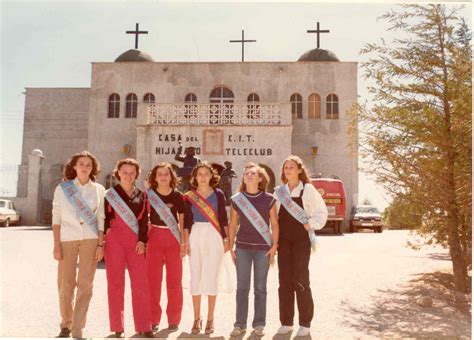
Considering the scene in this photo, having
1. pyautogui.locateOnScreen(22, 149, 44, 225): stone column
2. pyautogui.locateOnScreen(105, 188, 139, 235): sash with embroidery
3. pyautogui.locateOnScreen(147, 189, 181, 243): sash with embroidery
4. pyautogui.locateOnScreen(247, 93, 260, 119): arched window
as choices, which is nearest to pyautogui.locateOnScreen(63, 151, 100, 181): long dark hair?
pyautogui.locateOnScreen(105, 188, 139, 235): sash with embroidery

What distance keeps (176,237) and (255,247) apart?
0.91 m

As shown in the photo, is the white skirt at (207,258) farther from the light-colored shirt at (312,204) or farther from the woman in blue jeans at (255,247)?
the light-colored shirt at (312,204)

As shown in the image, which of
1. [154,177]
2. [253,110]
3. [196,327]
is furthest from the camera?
[253,110]

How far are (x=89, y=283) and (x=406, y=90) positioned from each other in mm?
5709

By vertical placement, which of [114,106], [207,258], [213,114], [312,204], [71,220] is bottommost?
[207,258]

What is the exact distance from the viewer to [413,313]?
631 centimetres

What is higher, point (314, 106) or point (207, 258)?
point (314, 106)

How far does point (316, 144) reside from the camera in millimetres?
23672

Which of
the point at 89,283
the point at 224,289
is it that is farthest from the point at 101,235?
the point at 224,289

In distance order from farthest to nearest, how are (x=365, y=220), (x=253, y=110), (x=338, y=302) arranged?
(x=365, y=220)
(x=253, y=110)
(x=338, y=302)

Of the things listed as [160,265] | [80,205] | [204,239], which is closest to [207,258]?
[204,239]

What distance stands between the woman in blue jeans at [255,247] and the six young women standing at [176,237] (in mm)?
11

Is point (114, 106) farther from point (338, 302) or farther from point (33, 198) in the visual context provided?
point (338, 302)

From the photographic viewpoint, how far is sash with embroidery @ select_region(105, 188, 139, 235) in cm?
499
